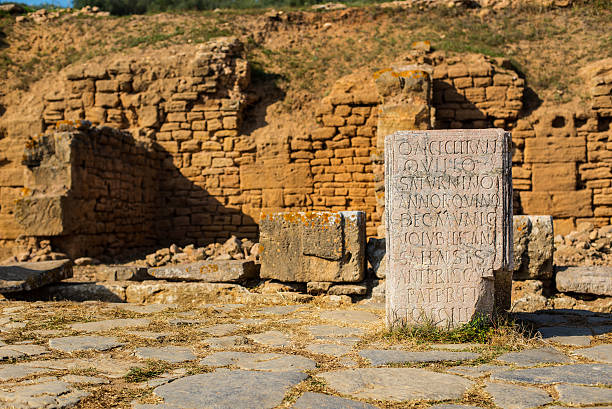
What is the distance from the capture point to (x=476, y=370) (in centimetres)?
324

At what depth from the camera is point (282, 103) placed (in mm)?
12438

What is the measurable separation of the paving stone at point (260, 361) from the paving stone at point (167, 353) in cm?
15

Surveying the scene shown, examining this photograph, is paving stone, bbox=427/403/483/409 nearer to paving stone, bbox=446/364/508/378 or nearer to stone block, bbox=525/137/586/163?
paving stone, bbox=446/364/508/378

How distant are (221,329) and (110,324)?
1.00m

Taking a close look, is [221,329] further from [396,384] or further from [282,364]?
[396,384]

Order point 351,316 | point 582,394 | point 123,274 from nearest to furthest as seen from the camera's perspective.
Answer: point 582,394, point 351,316, point 123,274

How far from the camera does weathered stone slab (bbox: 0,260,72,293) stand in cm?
598

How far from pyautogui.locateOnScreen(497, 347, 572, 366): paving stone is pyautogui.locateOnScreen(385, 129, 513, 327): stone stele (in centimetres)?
56

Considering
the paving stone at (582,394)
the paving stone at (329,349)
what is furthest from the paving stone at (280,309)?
the paving stone at (582,394)

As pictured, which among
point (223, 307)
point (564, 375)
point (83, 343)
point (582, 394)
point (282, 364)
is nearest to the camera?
point (582, 394)

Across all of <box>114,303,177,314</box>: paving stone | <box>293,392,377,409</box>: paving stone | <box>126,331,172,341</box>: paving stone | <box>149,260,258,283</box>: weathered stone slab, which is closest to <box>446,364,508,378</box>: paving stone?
<box>293,392,377,409</box>: paving stone

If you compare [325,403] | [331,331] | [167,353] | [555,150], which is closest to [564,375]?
[325,403]

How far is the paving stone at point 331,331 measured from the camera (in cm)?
439

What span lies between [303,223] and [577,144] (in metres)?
7.00
